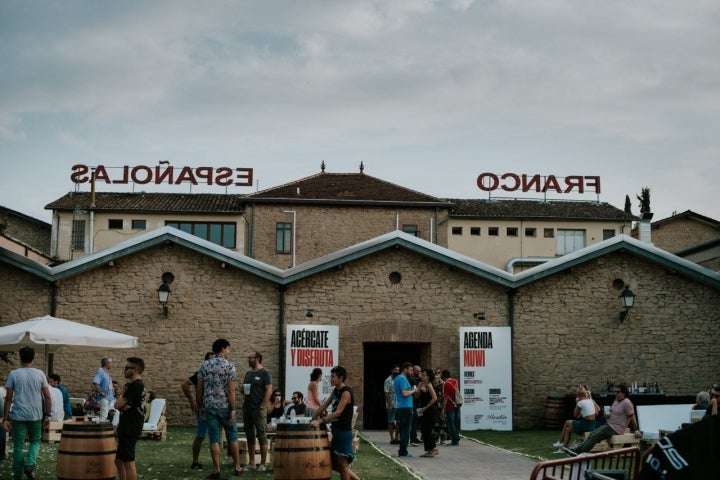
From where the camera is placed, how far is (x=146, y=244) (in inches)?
819

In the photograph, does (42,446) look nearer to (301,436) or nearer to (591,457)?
(301,436)

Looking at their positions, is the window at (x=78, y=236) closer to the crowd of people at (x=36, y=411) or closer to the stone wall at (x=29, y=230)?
the stone wall at (x=29, y=230)

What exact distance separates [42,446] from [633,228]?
43.7m

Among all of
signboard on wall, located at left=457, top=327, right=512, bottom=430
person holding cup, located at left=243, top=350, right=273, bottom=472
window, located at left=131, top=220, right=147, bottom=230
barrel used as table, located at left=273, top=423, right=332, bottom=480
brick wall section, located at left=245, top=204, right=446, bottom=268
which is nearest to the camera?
barrel used as table, located at left=273, top=423, right=332, bottom=480

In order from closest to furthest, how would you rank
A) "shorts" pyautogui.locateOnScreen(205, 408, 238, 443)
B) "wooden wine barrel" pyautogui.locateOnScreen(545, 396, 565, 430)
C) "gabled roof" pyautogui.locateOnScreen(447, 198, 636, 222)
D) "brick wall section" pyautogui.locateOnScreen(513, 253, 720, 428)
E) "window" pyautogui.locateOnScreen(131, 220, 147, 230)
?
"shorts" pyautogui.locateOnScreen(205, 408, 238, 443) < "wooden wine barrel" pyautogui.locateOnScreen(545, 396, 565, 430) < "brick wall section" pyautogui.locateOnScreen(513, 253, 720, 428) < "window" pyautogui.locateOnScreen(131, 220, 147, 230) < "gabled roof" pyautogui.locateOnScreen(447, 198, 636, 222)

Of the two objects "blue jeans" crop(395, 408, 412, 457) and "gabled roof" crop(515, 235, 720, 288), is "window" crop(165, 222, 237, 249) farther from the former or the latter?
"blue jeans" crop(395, 408, 412, 457)

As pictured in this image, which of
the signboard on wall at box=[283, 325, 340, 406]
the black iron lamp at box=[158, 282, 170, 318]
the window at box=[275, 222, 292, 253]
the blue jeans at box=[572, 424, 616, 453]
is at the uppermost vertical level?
the window at box=[275, 222, 292, 253]

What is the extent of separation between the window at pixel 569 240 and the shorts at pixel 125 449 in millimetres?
44704

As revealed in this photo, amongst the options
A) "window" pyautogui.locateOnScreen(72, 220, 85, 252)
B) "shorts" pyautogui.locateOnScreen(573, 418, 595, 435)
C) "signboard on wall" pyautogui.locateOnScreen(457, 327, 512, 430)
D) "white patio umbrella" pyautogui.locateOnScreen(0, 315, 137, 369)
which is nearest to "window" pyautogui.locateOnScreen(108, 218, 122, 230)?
"window" pyautogui.locateOnScreen(72, 220, 85, 252)

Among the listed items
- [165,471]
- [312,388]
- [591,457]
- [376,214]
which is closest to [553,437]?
[312,388]

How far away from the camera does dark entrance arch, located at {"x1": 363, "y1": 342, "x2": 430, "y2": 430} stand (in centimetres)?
2306

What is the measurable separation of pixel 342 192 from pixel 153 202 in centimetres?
1068

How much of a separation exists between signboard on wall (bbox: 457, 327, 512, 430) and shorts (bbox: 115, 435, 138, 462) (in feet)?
41.0

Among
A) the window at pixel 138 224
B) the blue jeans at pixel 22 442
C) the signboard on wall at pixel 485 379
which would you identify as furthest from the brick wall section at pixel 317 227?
the blue jeans at pixel 22 442
